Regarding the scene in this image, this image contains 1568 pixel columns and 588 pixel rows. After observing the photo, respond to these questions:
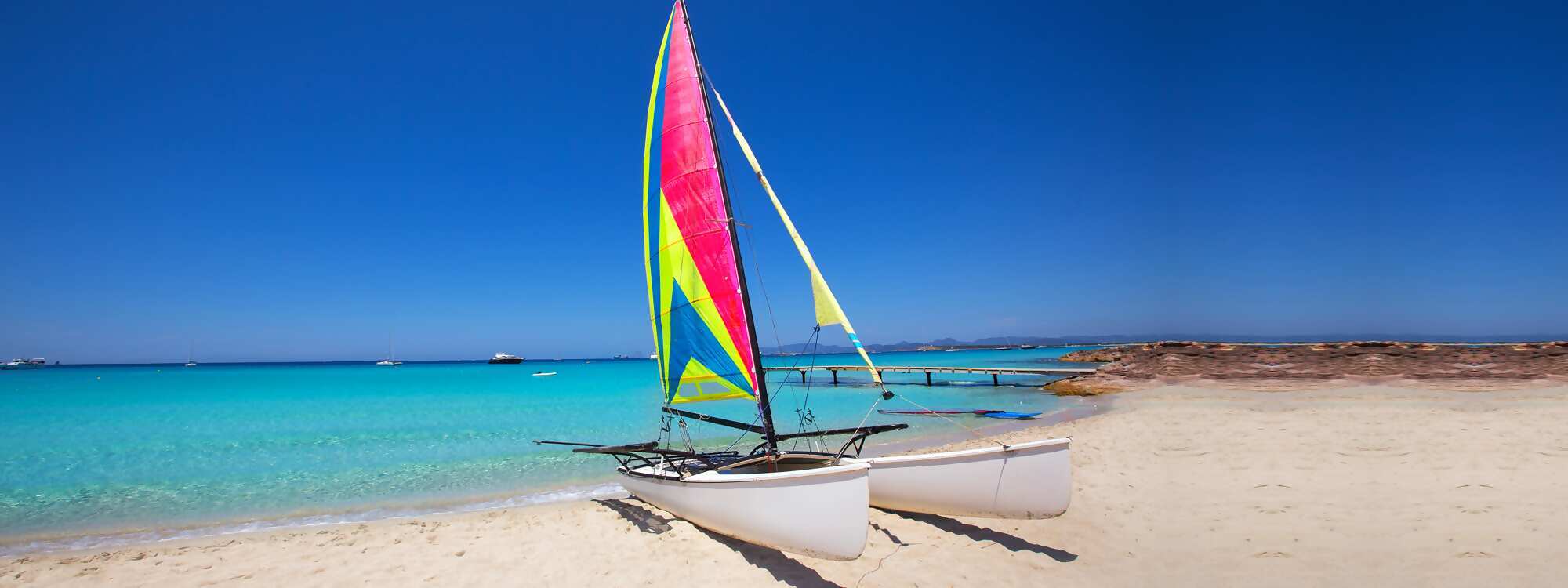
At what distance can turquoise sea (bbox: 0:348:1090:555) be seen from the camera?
8852 mm

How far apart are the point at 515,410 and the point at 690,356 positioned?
64.9 feet

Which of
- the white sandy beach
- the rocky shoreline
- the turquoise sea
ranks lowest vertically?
the turquoise sea

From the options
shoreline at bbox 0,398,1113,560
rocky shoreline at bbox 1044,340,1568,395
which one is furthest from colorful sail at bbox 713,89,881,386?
rocky shoreline at bbox 1044,340,1568,395

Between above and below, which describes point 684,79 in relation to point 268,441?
above

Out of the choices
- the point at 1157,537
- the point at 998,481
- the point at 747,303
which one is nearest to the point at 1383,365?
the point at 1157,537

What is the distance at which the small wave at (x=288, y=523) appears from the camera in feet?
24.1

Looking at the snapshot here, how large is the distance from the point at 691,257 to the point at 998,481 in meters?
4.58

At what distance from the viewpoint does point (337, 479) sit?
36.9 feet

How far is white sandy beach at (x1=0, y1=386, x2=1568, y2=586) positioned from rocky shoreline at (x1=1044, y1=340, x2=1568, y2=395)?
98 cm

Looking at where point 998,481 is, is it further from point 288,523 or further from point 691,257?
point 288,523

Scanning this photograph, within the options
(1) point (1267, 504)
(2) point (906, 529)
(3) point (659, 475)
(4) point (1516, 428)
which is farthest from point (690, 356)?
(4) point (1516, 428)

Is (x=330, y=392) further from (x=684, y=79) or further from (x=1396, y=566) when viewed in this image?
(x=1396, y=566)

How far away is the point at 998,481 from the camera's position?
6039mm

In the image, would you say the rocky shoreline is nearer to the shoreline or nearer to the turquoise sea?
the shoreline
